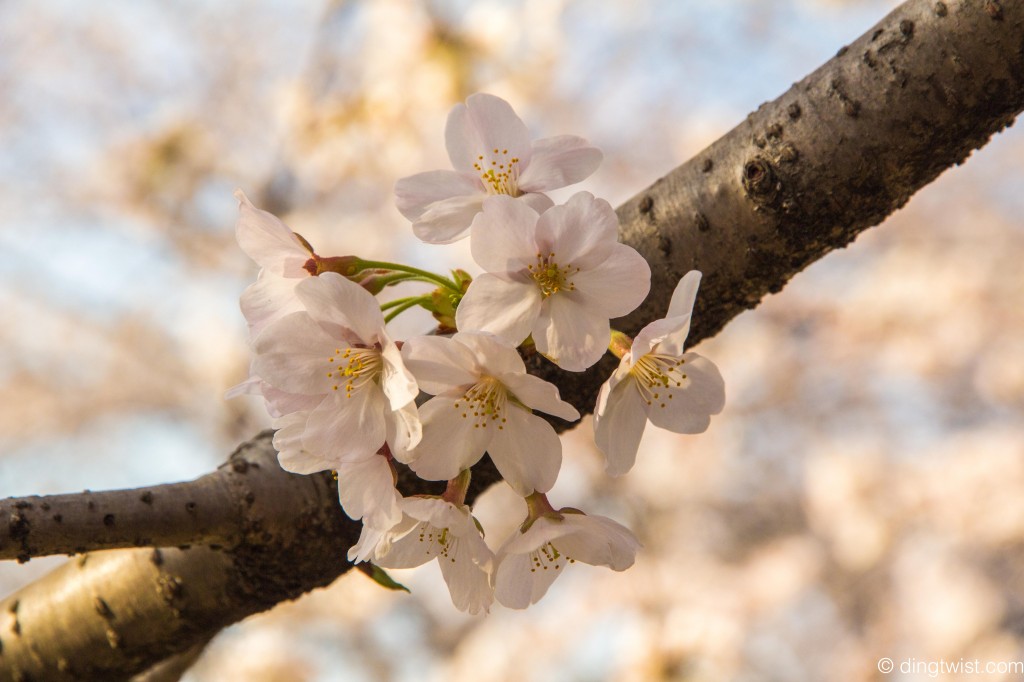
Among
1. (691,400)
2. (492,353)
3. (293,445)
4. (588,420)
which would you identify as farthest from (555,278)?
(588,420)

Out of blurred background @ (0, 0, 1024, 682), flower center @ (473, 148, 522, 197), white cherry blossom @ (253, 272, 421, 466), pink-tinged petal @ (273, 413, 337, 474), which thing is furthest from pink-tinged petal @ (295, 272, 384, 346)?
blurred background @ (0, 0, 1024, 682)

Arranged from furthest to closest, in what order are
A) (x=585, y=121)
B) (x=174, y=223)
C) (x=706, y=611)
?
(x=585, y=121) < (x=174, y=223) < (x=706, y=611)

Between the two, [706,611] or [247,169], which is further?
[247,169]

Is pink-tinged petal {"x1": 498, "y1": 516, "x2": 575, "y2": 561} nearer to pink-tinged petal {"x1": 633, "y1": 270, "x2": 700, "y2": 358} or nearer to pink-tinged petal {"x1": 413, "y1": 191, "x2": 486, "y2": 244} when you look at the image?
pink-tinged petal {"x1": 633, "y1": 270, "x2": 700, "y2": 358}

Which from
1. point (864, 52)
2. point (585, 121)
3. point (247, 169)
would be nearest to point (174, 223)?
point (247, 169)

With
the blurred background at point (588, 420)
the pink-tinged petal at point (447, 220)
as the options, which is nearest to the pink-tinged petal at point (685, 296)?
the pink-tinged petal at point (447, 220)

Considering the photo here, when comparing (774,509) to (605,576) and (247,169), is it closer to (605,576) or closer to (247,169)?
(605,576)
